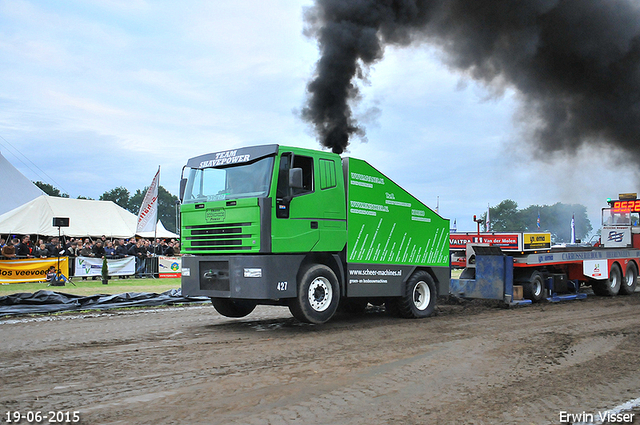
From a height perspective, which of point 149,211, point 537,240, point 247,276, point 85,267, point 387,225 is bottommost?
point 85,267

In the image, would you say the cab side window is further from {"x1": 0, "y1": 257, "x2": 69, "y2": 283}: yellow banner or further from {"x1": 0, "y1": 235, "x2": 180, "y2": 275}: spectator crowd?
{"x1": 0, "y1": 257, "x2": 69, "y2": 283}: yellow banner

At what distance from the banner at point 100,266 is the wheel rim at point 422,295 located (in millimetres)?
14527

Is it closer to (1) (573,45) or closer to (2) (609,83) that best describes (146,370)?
(1) (573,45)

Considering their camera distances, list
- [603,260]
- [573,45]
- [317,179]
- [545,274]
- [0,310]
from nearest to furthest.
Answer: [317,179] → [0,310] → [545,274] → [603,260] → [573,45]

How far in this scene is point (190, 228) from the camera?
30.1ft

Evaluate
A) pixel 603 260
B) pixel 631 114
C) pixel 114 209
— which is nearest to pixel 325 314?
pixel 603 260

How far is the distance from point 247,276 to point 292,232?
0.98m

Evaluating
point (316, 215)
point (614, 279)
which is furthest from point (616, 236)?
point (316, 215)

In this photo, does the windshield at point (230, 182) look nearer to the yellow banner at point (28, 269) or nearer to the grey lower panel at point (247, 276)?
the grey lower panel at point (247, 276)

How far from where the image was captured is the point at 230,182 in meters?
8.77

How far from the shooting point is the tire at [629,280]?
1645cm

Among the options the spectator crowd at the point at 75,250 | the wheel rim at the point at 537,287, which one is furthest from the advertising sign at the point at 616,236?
the spectator crowd at the point at 75,250

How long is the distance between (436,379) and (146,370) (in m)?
3.15

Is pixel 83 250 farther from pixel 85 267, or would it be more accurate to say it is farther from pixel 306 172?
pixel 306 172
